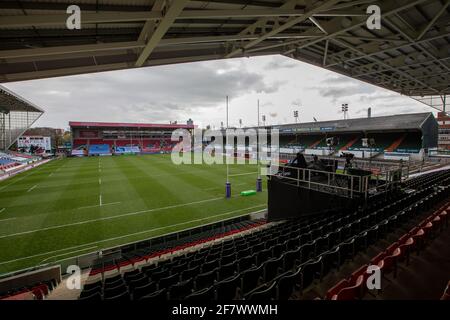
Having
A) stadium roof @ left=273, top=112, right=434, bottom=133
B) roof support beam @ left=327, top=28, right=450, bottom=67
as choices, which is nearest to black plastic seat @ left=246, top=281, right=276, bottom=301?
roof support beam @ left=327, top=28, right=450, bottom=67

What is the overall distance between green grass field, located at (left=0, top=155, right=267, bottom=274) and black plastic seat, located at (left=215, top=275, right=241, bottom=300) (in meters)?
7.98

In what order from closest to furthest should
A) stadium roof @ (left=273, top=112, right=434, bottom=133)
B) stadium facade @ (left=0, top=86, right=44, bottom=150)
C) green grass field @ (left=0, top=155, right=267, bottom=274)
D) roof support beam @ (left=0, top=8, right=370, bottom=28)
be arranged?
roof support beam @ (left=0, top=8, right=370, bottom=28)
green grass field @ (left=0, top=155, right=267, bottom=274)
stadium roof @ (left=273, top=112, right=434, bottom=133)
stadium facade @ (left=0, top=86, right=44, bottom=150)

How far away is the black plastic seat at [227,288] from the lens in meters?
3.74

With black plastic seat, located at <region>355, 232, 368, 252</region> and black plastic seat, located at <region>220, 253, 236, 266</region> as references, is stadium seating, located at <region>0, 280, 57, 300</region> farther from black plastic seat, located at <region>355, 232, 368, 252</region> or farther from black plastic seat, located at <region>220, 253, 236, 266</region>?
black plastic seat, located at <region>355, 232, 368, 252</region>

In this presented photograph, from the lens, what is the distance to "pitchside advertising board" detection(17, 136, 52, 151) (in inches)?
2437

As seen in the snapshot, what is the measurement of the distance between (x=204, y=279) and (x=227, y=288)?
0.74m

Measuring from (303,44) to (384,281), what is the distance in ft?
34.7

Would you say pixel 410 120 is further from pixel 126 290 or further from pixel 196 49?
pixel 126 290

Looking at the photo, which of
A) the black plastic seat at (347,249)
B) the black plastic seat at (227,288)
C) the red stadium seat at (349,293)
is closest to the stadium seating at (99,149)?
the black plastic seat at (227,288)

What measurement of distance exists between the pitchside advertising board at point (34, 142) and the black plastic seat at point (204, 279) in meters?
79.8

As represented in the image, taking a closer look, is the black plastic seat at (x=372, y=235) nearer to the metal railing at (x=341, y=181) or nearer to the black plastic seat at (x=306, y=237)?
the black plastic seat at (x=306, y=237)

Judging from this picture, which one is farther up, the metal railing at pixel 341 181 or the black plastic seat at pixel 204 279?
the metal railing at pixel 341 181

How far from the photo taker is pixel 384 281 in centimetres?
422
